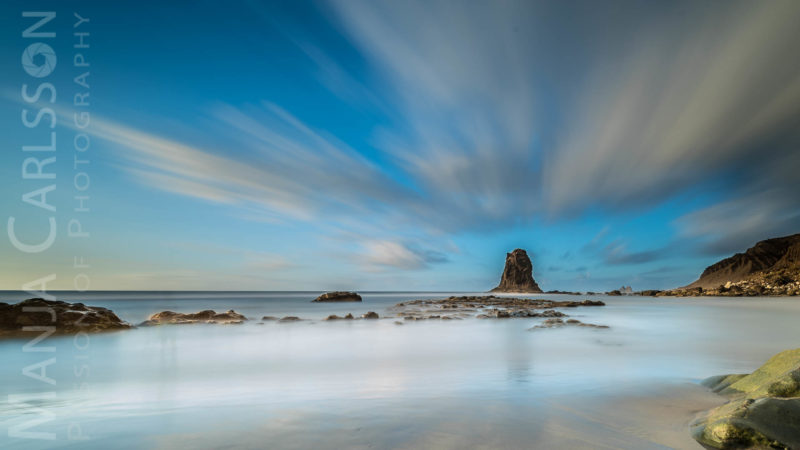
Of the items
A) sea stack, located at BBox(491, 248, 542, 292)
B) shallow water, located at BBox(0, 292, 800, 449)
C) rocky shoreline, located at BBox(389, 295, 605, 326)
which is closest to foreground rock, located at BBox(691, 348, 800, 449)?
shallow water, located at BBox(0, 292, 800, 449)

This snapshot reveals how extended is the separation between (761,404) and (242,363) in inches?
419

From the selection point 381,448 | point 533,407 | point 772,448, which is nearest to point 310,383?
point 381,448

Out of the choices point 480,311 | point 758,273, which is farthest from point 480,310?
point 758,273

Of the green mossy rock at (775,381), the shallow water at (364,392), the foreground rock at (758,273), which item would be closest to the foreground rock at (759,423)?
the green mossy rock at (775,381)

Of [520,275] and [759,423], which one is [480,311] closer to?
[759,423]

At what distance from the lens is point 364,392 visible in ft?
22.4

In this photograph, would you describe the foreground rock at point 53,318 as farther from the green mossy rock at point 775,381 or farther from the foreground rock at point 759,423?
the green mossy rock at point 775,381

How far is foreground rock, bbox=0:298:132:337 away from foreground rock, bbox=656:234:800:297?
120 metres

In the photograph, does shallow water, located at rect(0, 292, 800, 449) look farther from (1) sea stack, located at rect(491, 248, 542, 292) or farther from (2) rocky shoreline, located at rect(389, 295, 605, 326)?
(1) sea stack, located at rect(491, 248, 542, 292)

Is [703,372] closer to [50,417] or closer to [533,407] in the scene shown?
[533,407]

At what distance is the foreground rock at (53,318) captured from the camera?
13422 millimetres

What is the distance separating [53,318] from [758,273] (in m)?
Answer: 188

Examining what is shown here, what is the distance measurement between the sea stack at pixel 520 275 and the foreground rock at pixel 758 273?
54.5 metres

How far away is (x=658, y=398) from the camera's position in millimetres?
6234
